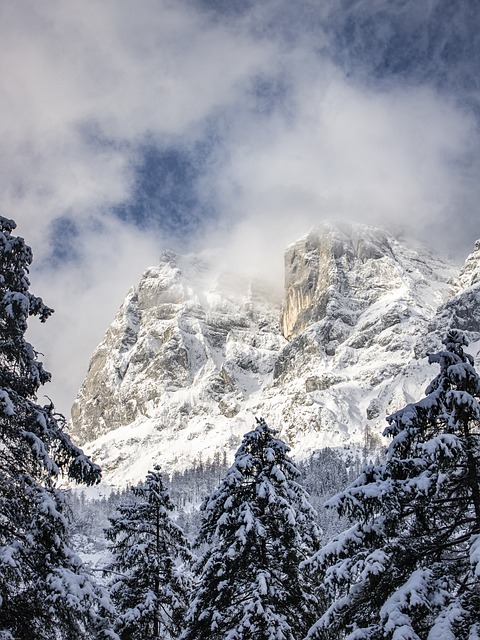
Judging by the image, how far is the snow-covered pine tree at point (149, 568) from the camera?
15672mm

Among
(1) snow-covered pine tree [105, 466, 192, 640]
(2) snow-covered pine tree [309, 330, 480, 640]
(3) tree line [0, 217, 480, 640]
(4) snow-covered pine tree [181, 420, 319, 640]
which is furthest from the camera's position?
(1) snow-covered pine tree [105, 466, 192, 640]

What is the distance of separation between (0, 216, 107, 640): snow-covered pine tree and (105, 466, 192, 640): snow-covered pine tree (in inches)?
247

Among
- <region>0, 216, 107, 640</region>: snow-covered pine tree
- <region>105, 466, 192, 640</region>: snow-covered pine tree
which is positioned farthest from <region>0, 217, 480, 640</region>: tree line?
<region>105, 466, 192, 640</region>: snow-covered pine tree

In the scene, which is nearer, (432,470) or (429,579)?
(429,579)

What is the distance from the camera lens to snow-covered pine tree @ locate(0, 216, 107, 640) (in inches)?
355

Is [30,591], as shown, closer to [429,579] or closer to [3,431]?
[3,431]

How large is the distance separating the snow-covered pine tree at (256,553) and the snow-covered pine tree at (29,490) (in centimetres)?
439

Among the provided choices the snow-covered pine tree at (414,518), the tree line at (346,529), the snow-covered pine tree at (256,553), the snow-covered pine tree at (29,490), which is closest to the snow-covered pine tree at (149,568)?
the snow-covered pine tree at (256,553)

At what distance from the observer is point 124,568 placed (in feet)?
53.6

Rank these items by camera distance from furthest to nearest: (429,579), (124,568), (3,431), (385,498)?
(124,568) < (3,431) < (385,498) < (429,579)

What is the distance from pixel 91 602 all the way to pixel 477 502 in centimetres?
698

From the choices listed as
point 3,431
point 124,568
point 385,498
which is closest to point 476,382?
point 385,498

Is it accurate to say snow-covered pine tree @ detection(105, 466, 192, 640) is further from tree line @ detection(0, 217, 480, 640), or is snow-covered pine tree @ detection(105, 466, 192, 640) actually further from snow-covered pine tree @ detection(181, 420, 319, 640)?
tree line @ detection(0, 217, 480, 640)

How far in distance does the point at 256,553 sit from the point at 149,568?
4.61 metres
